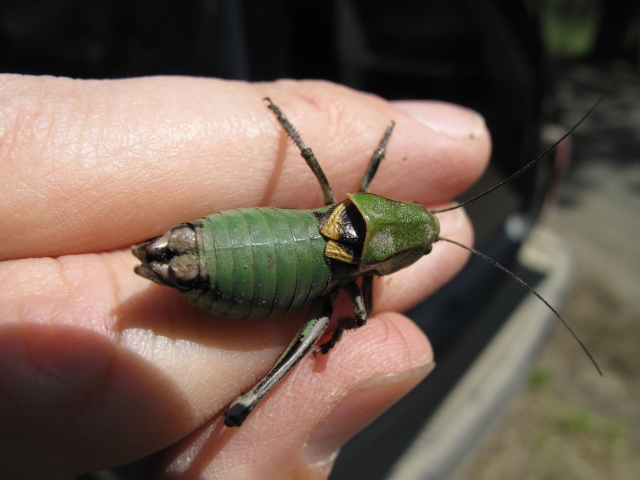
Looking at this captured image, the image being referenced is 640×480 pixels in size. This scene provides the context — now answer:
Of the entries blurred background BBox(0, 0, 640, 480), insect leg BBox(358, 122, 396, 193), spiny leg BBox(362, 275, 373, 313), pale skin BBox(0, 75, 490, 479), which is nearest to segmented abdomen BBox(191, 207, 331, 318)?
pale skin BBox(0, 75, 490, 479)

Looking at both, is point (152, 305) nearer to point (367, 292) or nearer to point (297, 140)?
point (297, 140)

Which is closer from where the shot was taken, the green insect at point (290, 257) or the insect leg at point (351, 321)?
the green insect at point (290, 257)

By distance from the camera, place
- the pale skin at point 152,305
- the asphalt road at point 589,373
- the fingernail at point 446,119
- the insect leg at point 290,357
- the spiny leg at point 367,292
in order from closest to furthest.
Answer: the pale skin at point 152,305, the insect leg at point 290,357, the spiny leg at point 367,292, the fingernail at point 446,119, the asphalt road at point 589,373

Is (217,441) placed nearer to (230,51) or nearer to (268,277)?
(268,277)

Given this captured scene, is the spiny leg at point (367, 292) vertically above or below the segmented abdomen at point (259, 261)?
below

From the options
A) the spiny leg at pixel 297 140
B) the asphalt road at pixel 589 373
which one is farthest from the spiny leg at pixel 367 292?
the asphalt road at pixel 589 373

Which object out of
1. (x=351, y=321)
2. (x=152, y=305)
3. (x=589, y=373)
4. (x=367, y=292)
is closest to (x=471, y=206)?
(x=367, y=292)

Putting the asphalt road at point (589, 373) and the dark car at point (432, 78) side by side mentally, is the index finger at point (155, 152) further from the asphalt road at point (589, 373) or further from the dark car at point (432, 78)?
the asphalt road at point (589, 373)
